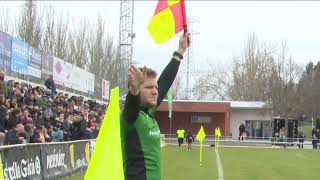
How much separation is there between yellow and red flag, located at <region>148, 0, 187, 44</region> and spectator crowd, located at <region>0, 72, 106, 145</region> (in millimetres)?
6582

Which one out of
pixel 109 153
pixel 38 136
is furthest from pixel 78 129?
pixel 109 153

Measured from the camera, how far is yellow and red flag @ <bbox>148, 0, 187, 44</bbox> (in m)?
5.35

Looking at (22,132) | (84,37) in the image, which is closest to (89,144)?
(22,132)

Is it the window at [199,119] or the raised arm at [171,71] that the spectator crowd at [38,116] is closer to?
the raised arm at [171,71]

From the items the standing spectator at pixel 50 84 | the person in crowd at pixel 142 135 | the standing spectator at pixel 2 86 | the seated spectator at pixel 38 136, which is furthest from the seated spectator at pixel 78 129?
the person in crowd at pixel 142 135

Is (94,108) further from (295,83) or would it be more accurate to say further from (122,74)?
(295,83)

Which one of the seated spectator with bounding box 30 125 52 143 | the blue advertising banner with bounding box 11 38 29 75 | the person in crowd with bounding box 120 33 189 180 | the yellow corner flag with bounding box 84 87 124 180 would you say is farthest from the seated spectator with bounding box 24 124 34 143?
the yellow corner flag with bounding box 84 87 124 180

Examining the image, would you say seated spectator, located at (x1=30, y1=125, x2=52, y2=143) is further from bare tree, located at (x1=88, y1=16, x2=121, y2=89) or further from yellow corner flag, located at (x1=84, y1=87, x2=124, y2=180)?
bare tree, located at (x1=88, y1=16, x2=121, y2=89)

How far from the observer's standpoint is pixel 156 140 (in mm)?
4734

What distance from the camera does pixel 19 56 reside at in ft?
69.7

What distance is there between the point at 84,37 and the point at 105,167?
5517 cm

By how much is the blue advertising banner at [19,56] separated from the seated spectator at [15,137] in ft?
21.8

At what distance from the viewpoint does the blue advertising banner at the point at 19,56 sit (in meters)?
20.6

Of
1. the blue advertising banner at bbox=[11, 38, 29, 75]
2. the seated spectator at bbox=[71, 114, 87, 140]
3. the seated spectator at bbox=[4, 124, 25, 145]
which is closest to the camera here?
the seated spectator at bbox=[4, 124, 25, 145]
